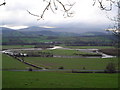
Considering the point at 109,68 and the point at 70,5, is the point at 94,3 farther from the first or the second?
the point at 109,68

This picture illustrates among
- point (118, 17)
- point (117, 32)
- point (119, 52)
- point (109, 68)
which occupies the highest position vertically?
point (118, 17)

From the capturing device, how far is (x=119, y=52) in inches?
529

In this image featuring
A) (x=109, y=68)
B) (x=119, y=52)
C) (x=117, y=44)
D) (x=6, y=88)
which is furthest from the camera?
(x=109, y=68)

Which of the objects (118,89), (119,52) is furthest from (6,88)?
(119,52)

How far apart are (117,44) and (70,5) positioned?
31.2ft

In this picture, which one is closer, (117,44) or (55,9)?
(55,9)

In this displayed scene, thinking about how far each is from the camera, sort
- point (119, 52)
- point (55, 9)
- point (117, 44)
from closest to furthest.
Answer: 1. point (55, 9)
2. point (117, 44)
3. point (119, 52)

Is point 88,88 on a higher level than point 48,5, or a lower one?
lower

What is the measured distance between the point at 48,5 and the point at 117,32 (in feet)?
27.5

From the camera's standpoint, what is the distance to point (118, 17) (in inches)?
432

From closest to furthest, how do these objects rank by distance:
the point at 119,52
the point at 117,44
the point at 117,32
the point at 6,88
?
the point at 6,88 < the point at 117,32 < the point at 117,44 < the point at 119,52

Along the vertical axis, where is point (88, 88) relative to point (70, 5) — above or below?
below

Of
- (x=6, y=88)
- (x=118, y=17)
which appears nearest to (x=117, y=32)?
(x=118, y=17)

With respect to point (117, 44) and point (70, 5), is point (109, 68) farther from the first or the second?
point (70, 5)
